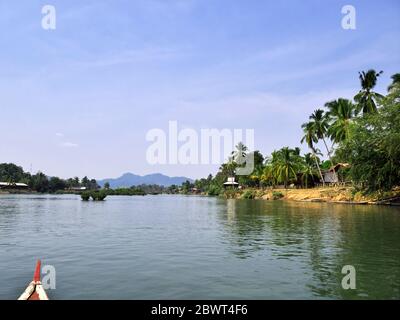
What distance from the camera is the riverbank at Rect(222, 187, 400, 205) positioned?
57.5 m

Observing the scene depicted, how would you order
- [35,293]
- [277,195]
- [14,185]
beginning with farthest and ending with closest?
[14,185], [277,195], [35,293]

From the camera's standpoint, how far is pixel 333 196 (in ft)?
233

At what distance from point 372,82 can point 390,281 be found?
5915cm

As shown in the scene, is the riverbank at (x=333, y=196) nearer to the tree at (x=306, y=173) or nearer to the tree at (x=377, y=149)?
the tree at (x=377, y=149)

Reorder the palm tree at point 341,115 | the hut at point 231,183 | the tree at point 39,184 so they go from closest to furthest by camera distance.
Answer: the palm tree at point 341,115
the hut at point 231,183
the tree at point 39,184

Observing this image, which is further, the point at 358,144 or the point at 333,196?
the point at 333,196

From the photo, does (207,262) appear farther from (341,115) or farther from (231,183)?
(231,183)

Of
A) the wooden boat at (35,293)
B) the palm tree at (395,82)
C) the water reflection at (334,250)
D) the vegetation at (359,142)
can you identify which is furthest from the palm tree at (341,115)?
the wooden boat at (35,293)

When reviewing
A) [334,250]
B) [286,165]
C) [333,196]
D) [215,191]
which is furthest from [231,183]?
[334,250]

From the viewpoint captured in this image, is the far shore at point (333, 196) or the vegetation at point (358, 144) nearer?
the vegetation at point (358, 144)

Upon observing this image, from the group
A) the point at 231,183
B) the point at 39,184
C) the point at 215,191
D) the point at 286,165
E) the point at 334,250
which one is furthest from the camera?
the point at 39,184

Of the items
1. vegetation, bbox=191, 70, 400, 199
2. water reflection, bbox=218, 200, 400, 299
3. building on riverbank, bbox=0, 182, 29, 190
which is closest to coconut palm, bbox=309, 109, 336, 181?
vegetation, bbox=191, 70, 400, 199

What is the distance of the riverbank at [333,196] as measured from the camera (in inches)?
2265

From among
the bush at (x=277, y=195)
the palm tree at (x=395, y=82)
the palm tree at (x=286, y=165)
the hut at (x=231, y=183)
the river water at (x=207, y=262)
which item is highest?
the palm tree at (x=395, y=82)
